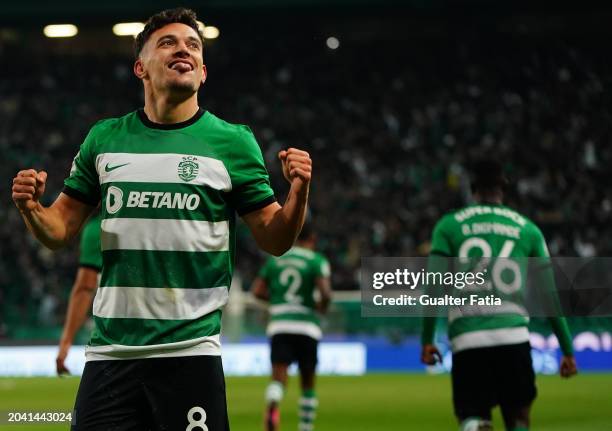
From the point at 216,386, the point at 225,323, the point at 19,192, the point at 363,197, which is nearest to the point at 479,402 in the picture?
the point at 216,386

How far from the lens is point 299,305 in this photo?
9797 millimetres

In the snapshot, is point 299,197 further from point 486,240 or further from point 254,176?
point 486,240

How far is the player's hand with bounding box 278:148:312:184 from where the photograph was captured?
128 inches

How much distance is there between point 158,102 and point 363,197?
19.6 meters

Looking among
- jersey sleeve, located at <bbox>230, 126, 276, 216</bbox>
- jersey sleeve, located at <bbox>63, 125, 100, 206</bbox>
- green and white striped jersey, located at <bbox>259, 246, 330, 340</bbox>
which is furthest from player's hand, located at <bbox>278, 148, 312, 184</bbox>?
green and white striped jersey, located at <bbox>259, 246, 330, 340</bbox>

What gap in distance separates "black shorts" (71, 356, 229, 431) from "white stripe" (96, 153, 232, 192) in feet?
1.83

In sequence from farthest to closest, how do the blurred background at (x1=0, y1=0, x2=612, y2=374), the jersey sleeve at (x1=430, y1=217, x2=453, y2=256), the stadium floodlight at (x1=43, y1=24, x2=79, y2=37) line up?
the stadium floodlight at (x1=43, y1=24, x2=79, y2=37) → the blurred background at (x1=0, y1=0, x2=612, y2=374) → the jersey sleeve at (x1=430, y1=217, x2=453, y2=256)

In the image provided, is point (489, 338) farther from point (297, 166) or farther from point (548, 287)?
point (297, 166)

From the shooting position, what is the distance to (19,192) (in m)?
3.32

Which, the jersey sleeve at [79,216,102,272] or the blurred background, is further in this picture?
the blurred background

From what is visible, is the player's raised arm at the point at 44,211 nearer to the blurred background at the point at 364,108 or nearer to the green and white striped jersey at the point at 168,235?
the green and white striped jersey at the point at 168,235

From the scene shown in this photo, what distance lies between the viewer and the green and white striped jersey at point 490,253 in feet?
18.5

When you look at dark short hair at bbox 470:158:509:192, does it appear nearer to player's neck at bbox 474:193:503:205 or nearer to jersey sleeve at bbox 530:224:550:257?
player's neck at bbox 474:193:503:205

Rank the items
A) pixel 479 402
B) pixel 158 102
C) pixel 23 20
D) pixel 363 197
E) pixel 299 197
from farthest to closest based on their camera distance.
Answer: pixel 23 20 → pixel 363 197 → pixel 479 402 → pixel 158 102 → pixel 299 197
